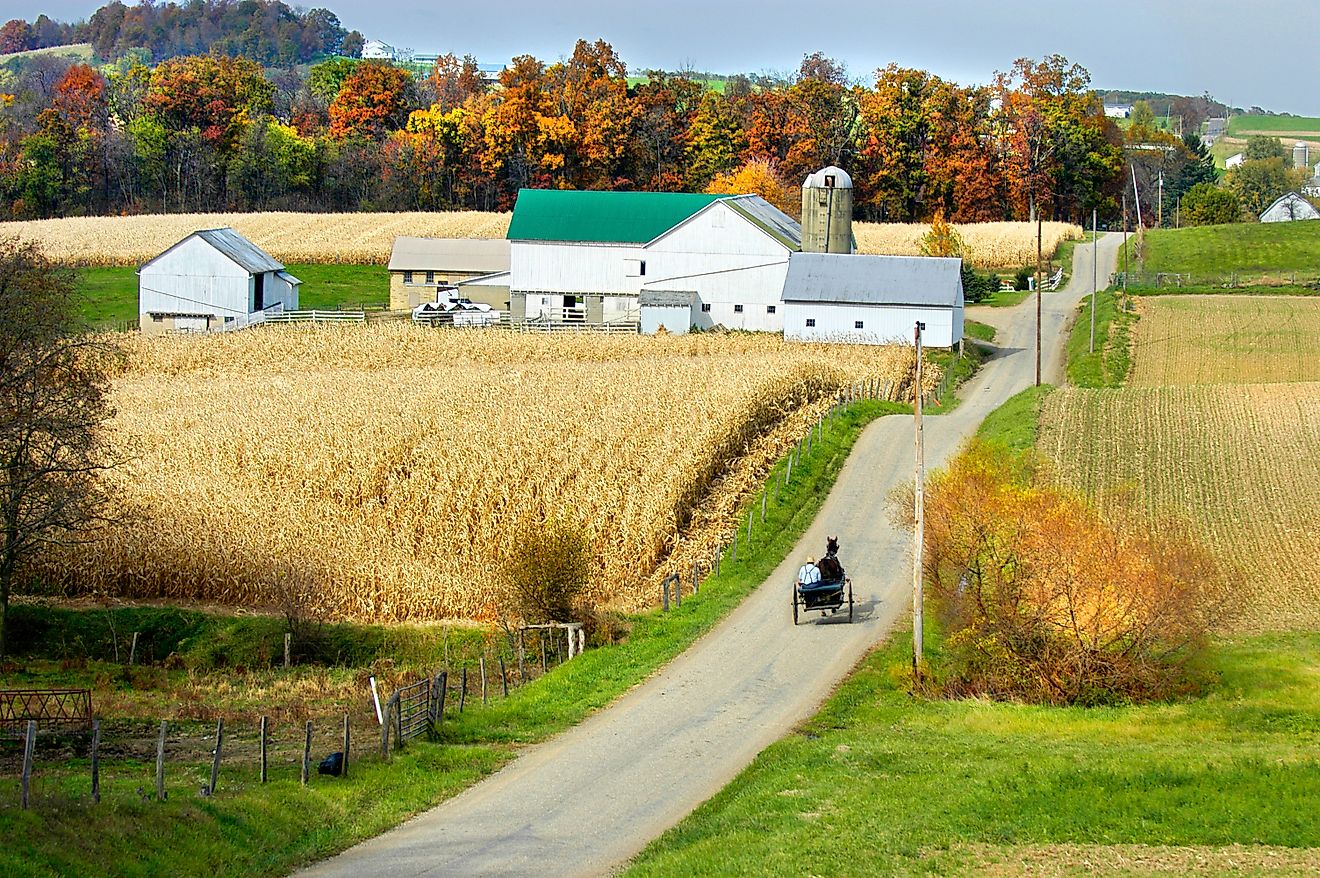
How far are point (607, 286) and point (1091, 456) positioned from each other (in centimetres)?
3221

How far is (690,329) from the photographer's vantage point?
2645 inches

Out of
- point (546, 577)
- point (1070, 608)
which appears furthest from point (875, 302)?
point (1070, 608)

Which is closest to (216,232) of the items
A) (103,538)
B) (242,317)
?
(242,317)

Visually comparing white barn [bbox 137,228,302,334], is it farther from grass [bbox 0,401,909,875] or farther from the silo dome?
grass [bbox 0,401,909,875]

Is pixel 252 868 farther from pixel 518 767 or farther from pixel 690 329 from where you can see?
pixel 690 329

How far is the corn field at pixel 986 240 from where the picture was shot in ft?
296

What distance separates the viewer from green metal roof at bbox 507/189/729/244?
2790 inches

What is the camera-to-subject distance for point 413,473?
3709cm

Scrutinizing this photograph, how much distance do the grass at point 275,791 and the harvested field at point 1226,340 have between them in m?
32.2

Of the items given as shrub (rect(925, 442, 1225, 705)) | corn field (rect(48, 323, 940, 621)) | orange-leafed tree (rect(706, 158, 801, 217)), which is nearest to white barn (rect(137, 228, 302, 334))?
corn field (rect(48, 323, 940, 621))

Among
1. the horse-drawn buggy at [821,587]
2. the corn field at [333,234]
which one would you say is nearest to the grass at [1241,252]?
the corn field at [333,234]

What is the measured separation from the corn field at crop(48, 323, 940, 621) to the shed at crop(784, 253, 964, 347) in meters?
9.24

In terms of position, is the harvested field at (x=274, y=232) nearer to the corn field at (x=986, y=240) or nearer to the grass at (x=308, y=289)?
the grass at (x=308, y=289)

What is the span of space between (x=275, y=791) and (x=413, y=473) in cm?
1801
